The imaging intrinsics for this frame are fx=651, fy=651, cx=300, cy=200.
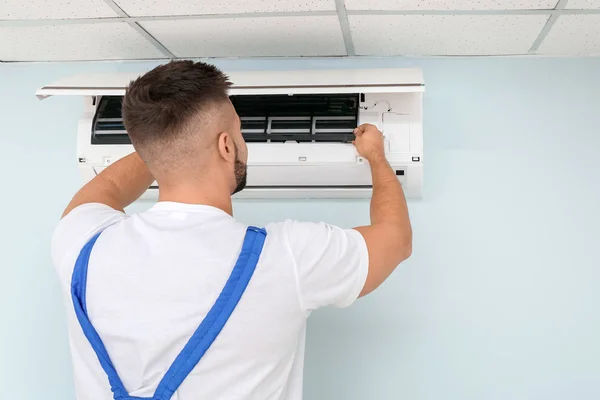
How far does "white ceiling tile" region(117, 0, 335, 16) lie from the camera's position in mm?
1678

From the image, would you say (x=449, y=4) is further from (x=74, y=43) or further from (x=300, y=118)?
(x=74, y=43)

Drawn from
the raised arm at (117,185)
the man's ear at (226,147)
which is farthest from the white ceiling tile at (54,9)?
the man's ear at (226,147)

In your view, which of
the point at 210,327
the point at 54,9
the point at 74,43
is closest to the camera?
the point at 210,327

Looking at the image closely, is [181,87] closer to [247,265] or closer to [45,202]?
[247,265]

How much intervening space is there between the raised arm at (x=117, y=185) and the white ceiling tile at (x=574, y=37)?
1.18 m

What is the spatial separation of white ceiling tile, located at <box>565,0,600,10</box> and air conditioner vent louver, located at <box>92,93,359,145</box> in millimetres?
600

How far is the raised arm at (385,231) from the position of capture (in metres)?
1.30

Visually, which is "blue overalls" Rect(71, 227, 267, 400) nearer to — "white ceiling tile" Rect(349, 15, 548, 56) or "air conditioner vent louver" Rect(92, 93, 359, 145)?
"air conditioner vent louver" Rect(92, 93, 359, 145)

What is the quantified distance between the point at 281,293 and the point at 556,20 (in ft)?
3.70

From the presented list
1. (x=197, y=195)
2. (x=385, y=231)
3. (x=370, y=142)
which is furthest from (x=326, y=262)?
(x=370, y=142)

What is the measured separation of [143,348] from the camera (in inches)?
47.5

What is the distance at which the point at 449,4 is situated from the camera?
167cm

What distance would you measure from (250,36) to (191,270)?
96 centimetres

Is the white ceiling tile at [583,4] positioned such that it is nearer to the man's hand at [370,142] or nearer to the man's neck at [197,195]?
the man's hand at [370,142]
